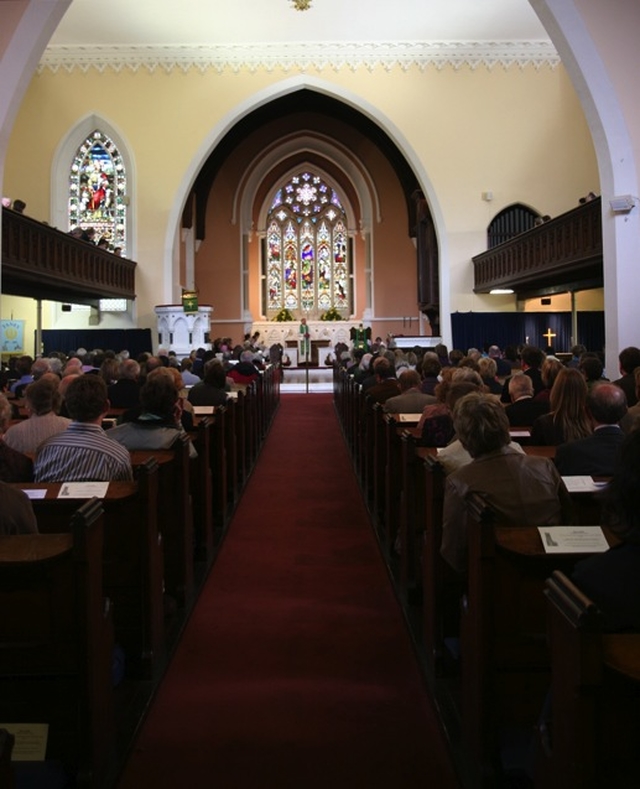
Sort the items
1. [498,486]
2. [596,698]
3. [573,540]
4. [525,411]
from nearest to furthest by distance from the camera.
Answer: [596,698] → [573,540] → [498,486] → [525,411]

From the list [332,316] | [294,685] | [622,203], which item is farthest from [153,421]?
[332,316]

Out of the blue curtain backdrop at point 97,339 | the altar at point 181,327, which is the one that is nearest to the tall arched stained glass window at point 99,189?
the blue curtain backdrop at point 97,339

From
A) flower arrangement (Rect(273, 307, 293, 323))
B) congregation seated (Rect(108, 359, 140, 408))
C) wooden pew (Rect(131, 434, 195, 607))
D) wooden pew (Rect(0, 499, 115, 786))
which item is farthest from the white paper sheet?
flower arrangement (Rect(273, 307, 293, 323))

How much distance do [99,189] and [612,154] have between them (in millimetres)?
11929

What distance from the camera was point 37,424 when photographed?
438 centimetres

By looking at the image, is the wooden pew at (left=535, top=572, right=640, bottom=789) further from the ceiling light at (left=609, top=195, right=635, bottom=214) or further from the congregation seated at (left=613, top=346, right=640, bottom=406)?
the ceiling light at (left=609, top=195, right=635, bottom=214)

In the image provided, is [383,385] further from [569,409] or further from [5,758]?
[5,758]

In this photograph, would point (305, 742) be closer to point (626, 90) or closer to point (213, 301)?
point (626, 90)

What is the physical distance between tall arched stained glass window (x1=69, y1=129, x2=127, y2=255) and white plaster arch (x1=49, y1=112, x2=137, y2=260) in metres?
0.14

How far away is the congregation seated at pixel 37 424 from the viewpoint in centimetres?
437

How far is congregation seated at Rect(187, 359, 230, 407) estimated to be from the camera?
6.99 metres

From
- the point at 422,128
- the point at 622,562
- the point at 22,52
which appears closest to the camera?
the point at 622,562

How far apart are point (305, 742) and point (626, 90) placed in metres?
9.23

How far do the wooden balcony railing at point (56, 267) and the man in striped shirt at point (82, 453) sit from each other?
26.2 feet
